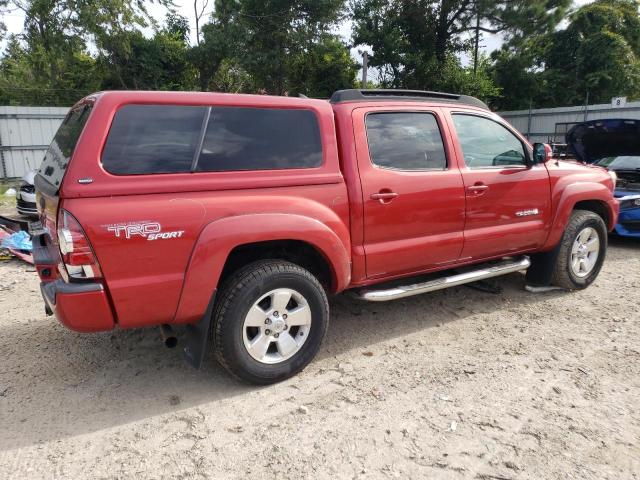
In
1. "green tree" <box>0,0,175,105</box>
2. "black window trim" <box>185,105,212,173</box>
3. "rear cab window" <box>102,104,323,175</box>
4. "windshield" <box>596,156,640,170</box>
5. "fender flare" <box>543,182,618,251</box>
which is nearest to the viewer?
"rear cab window" <box>102,104,323,175</box>

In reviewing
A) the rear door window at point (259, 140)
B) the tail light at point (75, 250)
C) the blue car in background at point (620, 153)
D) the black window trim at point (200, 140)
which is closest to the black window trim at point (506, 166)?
the rear door window at point (259, 140)

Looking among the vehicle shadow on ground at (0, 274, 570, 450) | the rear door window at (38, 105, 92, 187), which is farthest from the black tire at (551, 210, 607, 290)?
the rear door window at (38, 105, 92, 187)

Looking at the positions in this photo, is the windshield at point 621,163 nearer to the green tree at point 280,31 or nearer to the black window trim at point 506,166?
the black window trim at point 506,166

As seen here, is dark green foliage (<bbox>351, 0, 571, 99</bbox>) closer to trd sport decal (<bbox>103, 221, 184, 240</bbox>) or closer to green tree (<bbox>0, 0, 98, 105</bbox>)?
green tree (<bbox>0, 0, 98, 105</bbox>)

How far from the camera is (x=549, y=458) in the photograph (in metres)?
2.52

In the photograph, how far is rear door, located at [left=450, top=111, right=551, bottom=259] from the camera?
4.05m

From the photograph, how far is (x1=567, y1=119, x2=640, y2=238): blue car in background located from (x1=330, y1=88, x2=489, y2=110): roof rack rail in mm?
3803

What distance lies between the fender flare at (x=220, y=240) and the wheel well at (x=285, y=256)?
6.3 inches

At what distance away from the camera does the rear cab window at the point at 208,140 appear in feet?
8.91

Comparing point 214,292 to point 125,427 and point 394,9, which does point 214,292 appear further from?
point 394,9

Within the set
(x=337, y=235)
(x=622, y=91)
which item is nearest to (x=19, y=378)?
(x=337, y=235)

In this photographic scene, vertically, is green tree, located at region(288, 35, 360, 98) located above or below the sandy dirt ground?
above

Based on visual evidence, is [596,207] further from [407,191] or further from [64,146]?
[64,146]

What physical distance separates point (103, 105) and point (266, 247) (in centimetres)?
127
